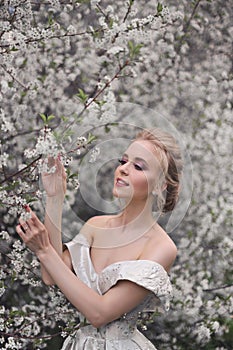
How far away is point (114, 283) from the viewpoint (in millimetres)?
2129

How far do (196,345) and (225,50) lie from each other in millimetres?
2164

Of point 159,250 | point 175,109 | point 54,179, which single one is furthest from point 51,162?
point 175,109

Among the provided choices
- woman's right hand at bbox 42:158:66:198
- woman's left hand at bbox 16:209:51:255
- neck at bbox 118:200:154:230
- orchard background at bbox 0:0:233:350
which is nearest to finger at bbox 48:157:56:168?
woman's right hand at bbox 42:158:66:198

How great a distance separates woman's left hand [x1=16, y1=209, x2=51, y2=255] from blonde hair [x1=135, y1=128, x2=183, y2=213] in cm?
37

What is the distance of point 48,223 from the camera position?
2141 mm

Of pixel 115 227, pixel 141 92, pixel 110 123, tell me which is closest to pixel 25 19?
pixel 110 123

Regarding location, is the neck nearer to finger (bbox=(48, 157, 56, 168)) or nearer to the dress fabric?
the dress fabric

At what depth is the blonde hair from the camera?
2.14 metres

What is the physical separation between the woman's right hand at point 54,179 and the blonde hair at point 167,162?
282 millimetres

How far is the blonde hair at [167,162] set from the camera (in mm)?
2143

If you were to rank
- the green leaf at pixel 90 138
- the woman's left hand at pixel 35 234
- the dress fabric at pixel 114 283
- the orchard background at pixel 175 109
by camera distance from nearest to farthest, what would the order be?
the woman's left hand at pixel 35 234
the dress fabric at pixel 114 283
the green leaf at pixel 90 138
the orchard background at pixel 175 109

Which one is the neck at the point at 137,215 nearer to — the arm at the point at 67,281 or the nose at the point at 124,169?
the nose at the point at 124,169

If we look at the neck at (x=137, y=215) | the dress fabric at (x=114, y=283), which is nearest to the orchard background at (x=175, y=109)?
the dress fabric at (x=114, y=283)

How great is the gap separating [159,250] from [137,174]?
27cm
